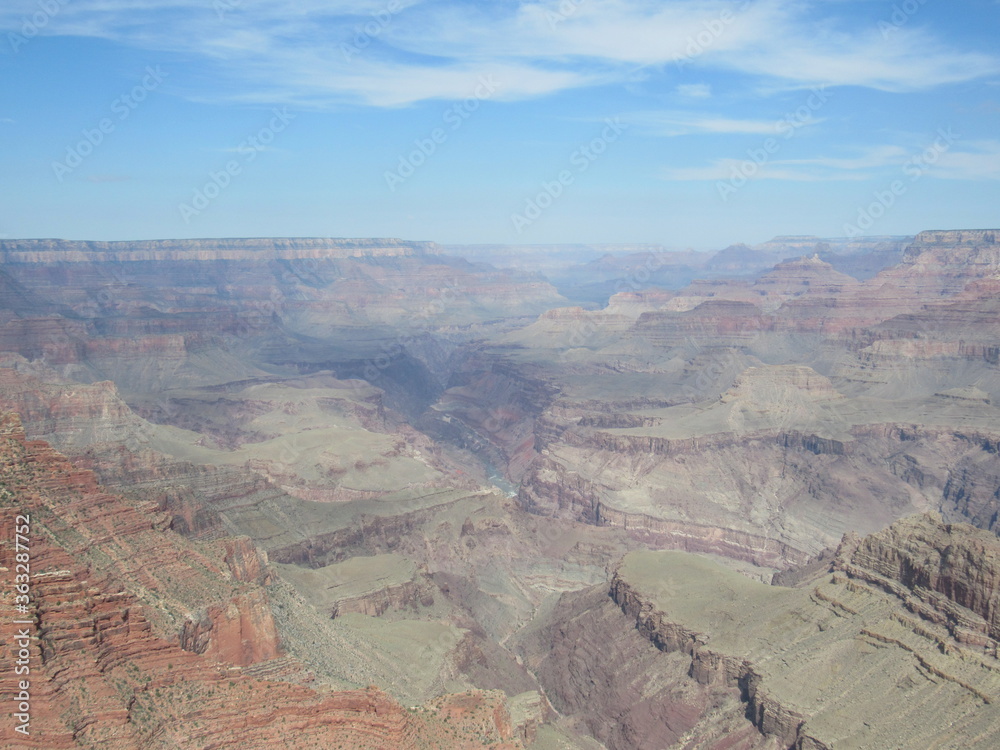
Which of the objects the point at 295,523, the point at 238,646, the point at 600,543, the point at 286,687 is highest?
the point at 286,687

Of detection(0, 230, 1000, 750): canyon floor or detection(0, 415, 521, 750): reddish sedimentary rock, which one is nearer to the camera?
detection(0, 415, 521, 750): reddish sedimentary rock

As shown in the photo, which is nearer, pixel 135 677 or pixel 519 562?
pixel 135 677

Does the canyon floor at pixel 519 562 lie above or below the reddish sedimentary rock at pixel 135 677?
below

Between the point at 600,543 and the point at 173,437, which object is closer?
the point at 600,543

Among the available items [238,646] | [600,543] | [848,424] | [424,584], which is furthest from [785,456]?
[238,646]

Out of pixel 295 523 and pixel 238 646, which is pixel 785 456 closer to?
pixel 295 523

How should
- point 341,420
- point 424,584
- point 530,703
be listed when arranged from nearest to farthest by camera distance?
point 530,703 < point 424,584 < point 341,420

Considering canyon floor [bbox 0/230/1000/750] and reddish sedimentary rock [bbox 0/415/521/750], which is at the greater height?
reddish sedimentary rock [bbox 0/415/521/750]

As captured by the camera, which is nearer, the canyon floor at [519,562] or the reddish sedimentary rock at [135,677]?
the reddish sedimentary rock at [135,677]
